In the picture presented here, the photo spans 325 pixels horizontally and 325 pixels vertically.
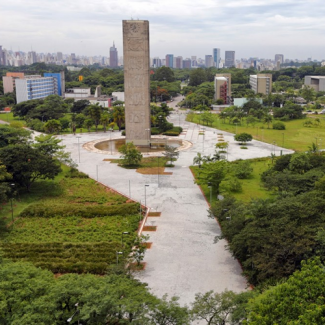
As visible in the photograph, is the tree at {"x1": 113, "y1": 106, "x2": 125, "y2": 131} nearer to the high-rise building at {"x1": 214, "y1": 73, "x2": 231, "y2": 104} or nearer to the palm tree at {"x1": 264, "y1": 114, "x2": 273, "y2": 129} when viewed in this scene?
the palm tree at {"x1": 264, "y1": 114, "x2": 273, "y2": 129}

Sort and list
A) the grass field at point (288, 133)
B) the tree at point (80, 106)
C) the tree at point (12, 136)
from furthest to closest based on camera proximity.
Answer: the tree at point (80, 106) < the grass field at point (288, 133) < the tree at point (12, 136)

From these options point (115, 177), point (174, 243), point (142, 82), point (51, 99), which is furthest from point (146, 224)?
point (51, 99)

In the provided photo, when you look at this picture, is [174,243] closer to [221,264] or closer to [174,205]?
[221,264]

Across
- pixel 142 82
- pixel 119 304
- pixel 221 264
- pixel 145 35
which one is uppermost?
pixel 145 35

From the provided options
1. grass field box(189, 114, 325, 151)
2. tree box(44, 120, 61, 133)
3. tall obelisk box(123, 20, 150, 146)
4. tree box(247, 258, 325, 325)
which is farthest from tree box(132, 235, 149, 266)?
tree box(44, 120, 61, 133)

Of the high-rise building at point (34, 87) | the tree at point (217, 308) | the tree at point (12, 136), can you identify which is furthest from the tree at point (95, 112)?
the tree at point (217, 308)

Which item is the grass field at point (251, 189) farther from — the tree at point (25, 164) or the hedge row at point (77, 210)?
the tree at point (25, 164)

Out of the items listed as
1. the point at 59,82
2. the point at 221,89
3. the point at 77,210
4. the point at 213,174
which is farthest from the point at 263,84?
→ the point at 77,210
